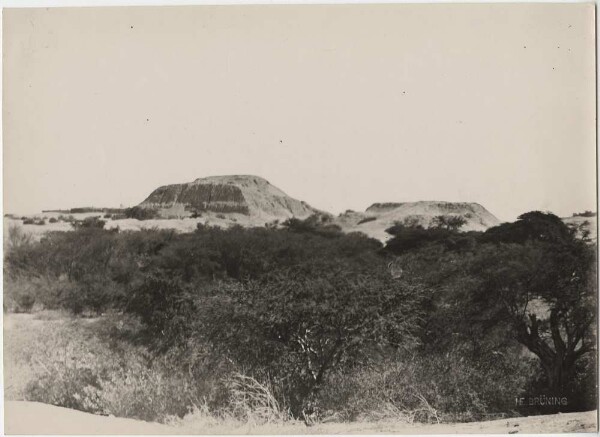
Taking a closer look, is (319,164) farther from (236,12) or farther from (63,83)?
(63,83)

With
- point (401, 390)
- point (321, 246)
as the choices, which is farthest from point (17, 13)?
point (401, 390)

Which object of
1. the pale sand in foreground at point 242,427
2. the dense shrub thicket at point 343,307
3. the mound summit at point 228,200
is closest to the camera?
the pale sand in foreground at point 242,427

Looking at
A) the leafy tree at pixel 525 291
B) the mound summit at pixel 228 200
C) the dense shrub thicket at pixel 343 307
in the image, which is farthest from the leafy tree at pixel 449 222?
the mound summit at pixel 228 200

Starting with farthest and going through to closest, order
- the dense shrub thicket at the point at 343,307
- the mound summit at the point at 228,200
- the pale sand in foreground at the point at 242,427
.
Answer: the mound summit at the point at 228,200 < the dense shrub thicket at the point at 343,307 < the pale sand in foreground at the point at 242,427

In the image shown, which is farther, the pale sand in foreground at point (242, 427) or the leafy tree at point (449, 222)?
the leafy tree at point (449, 222)

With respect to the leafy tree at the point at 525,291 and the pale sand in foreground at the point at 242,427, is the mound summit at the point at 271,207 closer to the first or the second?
the leafy tree at the point at 525,291

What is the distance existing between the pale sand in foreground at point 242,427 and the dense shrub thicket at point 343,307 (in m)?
0.14

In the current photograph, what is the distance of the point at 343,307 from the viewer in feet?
31.9

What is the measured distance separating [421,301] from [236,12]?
14.3 ft

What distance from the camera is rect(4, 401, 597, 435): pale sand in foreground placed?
9.66 m

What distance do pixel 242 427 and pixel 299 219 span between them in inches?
106

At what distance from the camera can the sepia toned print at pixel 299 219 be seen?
980 centimetres

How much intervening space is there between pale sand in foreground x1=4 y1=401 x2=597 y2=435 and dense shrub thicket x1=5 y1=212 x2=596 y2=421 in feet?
0.47

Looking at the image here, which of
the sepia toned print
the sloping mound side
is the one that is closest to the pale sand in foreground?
the sepia toned print
